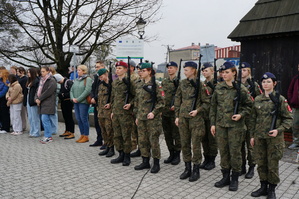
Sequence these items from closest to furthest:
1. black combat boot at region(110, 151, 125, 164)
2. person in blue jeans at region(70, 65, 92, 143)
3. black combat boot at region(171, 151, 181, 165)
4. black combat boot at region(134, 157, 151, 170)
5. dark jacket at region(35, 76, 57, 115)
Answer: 1. black combat boot at region(134, 157, 151, 170)
2. black combat boot at region(171, 151, 181, 165)
3. black combat boot at region(110, 151, 125, 164)
4. person in blue jeans at region(70, 65, 92, 143)
5. dark jacket at region(35, 76, 57, 115)

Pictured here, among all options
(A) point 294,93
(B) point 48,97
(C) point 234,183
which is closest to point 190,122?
(C) point 234,183

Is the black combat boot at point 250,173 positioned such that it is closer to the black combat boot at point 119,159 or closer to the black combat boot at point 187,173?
the black combat boot at point 187,173

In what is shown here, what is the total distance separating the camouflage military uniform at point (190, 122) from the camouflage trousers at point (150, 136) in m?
0.47

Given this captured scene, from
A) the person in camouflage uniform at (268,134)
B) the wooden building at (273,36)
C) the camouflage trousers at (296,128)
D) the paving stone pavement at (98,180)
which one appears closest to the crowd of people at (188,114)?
the person in camouflage uniform at (268,134)

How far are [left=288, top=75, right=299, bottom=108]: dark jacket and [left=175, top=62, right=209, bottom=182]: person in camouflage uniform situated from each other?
3.16 m

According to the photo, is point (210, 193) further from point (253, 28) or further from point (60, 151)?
point (253, 28)

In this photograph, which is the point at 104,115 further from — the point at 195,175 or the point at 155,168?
the point at 195,175

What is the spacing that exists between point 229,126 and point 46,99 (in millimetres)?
5507

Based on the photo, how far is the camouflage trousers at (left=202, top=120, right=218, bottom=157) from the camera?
226 inches

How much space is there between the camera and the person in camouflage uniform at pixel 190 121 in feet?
16.5

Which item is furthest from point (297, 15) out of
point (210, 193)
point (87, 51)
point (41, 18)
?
point (41, 18)

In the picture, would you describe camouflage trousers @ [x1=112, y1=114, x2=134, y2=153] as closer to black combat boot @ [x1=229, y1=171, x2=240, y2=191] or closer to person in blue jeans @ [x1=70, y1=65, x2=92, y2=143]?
person in blue jeans @ [x1=70, y1=65, x2=92, y2=143]

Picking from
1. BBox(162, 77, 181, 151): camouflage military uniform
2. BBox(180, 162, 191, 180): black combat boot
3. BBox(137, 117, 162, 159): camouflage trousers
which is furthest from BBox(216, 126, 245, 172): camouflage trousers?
BBox(162, 77, 181, 151): camouflage military uniform

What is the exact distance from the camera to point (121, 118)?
5.97m
